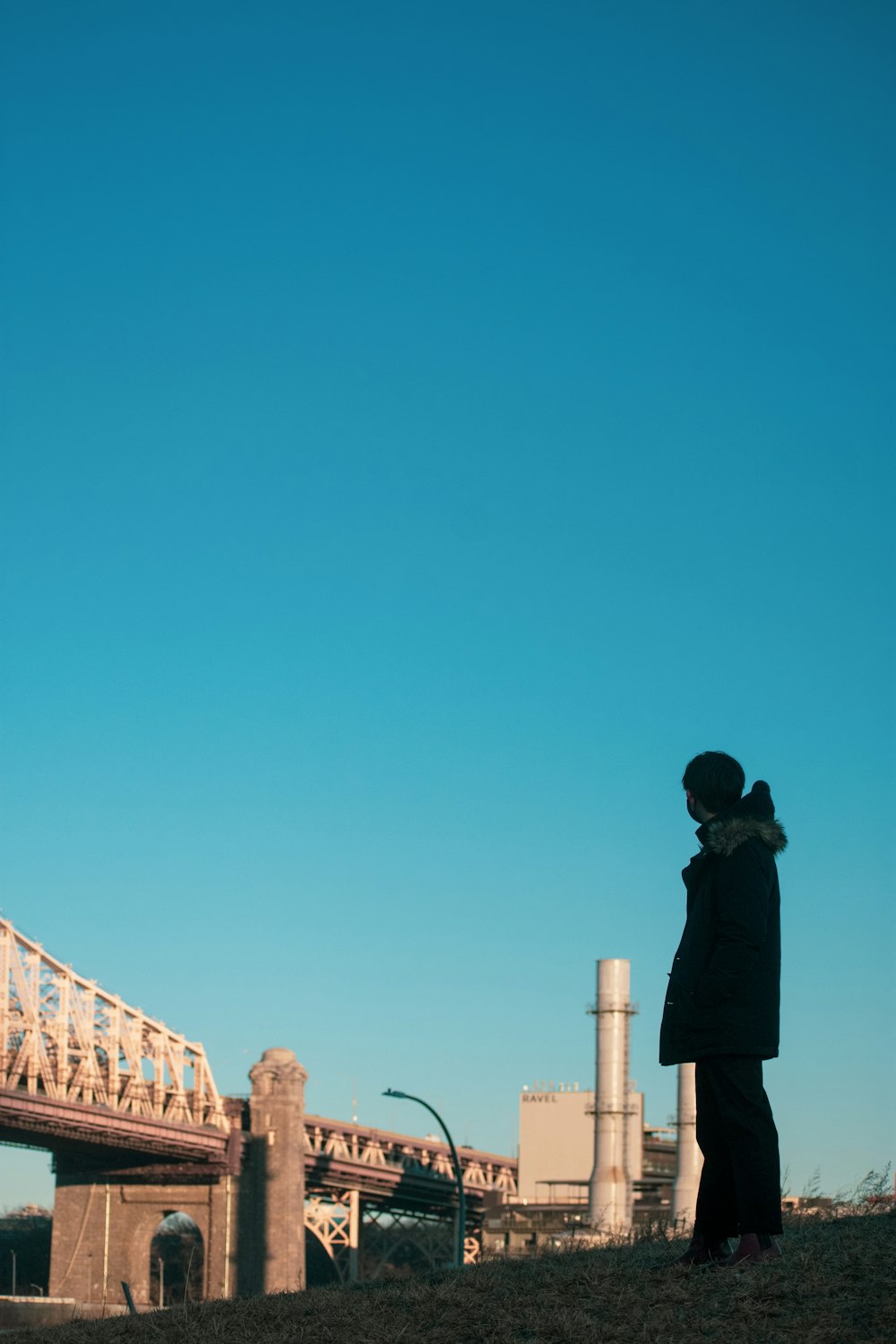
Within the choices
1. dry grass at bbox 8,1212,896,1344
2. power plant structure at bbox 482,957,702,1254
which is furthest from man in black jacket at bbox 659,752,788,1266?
power plant structure at bbox 482,957,702,1254

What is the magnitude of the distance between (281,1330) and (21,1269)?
Result: 8607 cm

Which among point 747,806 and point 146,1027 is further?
point 146,1027

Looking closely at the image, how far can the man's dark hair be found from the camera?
26.3ft

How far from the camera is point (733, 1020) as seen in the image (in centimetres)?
744

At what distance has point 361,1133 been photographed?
77.9 meters

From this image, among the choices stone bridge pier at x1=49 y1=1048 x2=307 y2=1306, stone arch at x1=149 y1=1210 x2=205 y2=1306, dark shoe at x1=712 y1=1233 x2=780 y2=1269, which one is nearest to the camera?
dark shoe at x1=712 y1=1233 x2=780 y2=1269

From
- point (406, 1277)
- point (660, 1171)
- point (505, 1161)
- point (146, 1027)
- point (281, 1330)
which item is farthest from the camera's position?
point (505, 1161)

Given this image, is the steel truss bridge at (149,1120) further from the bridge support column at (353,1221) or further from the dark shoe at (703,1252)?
the dark shoe at (703,1252)

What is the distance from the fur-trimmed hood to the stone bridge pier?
197ft

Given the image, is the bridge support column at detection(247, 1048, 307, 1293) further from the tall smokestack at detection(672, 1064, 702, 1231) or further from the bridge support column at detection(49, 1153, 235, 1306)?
the tall smokestack at detection(672, 1064, 702, 1231)

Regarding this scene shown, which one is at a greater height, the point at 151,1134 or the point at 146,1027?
the point at 146,1027

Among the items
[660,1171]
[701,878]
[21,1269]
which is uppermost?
[701,878]

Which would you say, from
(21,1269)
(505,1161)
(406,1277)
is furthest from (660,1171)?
(406,1277)

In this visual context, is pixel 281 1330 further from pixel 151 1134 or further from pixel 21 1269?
pixel 21 1269
